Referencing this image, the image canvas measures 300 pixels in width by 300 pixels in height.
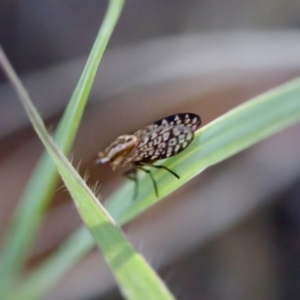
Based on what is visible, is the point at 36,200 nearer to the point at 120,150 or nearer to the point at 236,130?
the point at 120,150

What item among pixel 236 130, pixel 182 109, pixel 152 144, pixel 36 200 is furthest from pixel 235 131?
pixel 182 109

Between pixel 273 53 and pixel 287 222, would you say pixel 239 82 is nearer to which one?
pixel 273 53

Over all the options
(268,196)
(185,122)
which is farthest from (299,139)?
(185,122)

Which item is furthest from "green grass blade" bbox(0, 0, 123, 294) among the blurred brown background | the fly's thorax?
the blurred brown background

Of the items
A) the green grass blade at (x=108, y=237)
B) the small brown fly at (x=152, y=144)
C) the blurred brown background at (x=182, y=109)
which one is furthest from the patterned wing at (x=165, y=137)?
the blurred brown background at (x=182, y=109)

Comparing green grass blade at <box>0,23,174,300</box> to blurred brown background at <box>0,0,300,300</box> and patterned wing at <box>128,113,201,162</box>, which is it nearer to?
patterned wing at <box>128,113,201,162</box>

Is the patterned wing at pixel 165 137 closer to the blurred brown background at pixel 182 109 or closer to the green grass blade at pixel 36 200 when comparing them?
the green grass blade at pixel 36 200
